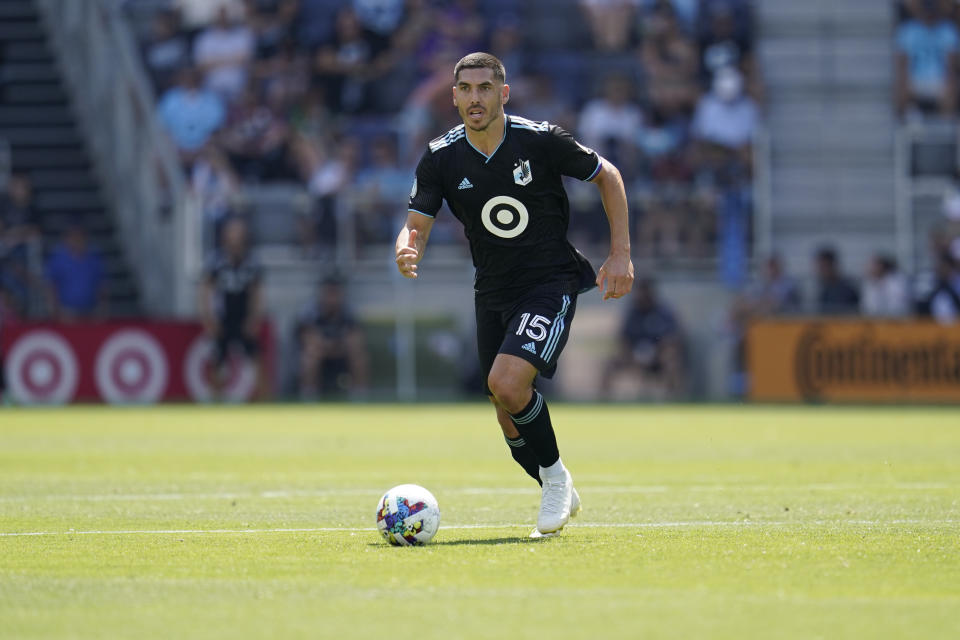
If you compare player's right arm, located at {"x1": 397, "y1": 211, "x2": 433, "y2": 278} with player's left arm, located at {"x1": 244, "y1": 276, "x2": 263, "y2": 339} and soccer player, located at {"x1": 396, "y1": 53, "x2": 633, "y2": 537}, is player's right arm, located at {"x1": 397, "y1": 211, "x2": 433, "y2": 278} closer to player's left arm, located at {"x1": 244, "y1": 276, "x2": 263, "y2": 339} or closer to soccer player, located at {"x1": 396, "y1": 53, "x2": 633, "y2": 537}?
soccer player, located at {"x1": 396, "y1": 53, "x2": 633, "y2": 537}

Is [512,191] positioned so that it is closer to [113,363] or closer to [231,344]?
[231,344]

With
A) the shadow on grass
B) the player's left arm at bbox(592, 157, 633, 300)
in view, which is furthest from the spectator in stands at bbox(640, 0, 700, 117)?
the shadow on grass

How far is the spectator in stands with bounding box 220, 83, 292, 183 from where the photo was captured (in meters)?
25.5

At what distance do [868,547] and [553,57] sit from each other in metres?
19.9

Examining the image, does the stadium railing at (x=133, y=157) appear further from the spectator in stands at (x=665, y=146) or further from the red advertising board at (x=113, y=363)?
the spectator in stands at (x=665, y=146)

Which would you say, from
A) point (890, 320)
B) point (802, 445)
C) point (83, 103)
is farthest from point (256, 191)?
point (802, 445)

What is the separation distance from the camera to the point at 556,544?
303 inches

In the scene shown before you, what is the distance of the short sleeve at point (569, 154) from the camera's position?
8555mm

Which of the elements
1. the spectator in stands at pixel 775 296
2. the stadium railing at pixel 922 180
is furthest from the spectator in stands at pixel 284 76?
the stadium railing at pixel 922 180

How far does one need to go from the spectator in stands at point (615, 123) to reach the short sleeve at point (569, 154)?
632 inches

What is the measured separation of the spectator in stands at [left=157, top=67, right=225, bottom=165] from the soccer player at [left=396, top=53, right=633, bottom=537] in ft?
58.9

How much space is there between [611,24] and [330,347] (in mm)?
7305

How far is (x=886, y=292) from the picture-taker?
23.5 metres

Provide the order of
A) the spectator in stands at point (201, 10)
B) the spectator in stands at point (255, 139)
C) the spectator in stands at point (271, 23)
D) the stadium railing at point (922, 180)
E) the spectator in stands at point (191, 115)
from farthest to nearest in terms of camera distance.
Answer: the spectator in stands at point (201, 10), the spectator in stands at point (271, 23), the spectator in stands at point (191, 115), the spectator in stands at point (255, 139), the stadium railing at point (922, 180)
